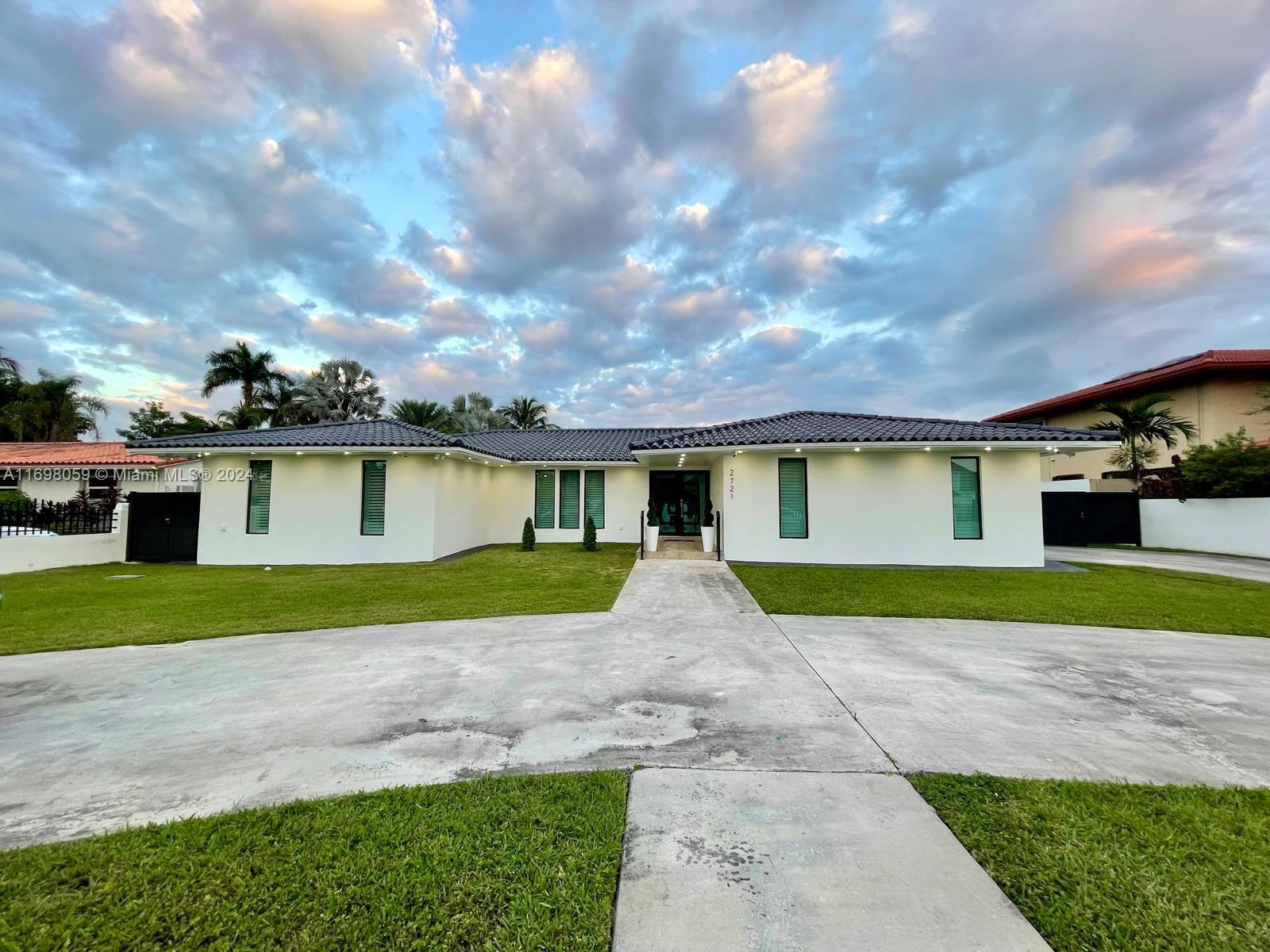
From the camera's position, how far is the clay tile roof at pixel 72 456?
18328mm

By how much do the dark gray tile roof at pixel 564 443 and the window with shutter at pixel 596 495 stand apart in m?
0.68

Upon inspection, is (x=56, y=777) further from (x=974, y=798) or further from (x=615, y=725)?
(x=974, y=798)

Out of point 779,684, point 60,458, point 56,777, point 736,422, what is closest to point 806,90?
point 736,422

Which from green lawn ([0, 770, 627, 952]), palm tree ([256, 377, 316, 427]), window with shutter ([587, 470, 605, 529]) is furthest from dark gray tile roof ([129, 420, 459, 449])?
palm tree ([256, 377, 316, 427])

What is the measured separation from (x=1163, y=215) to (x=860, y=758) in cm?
1784

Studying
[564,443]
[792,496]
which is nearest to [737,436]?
[792,496]

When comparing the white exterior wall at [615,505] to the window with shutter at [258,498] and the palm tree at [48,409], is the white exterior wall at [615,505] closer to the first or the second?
the window with shutter at [258,498]

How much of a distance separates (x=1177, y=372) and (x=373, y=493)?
2775 cm

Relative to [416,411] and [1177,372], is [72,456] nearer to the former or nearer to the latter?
[416,411]

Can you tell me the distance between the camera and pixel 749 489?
467 inches

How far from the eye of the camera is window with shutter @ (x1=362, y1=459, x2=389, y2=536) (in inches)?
485

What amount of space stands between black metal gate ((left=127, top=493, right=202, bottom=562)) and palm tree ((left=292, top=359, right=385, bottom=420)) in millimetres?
13218

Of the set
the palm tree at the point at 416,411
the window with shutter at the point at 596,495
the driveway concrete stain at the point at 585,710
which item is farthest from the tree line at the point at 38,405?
the driveway concrete stain at the point at 585,710

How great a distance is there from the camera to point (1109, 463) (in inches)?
709
